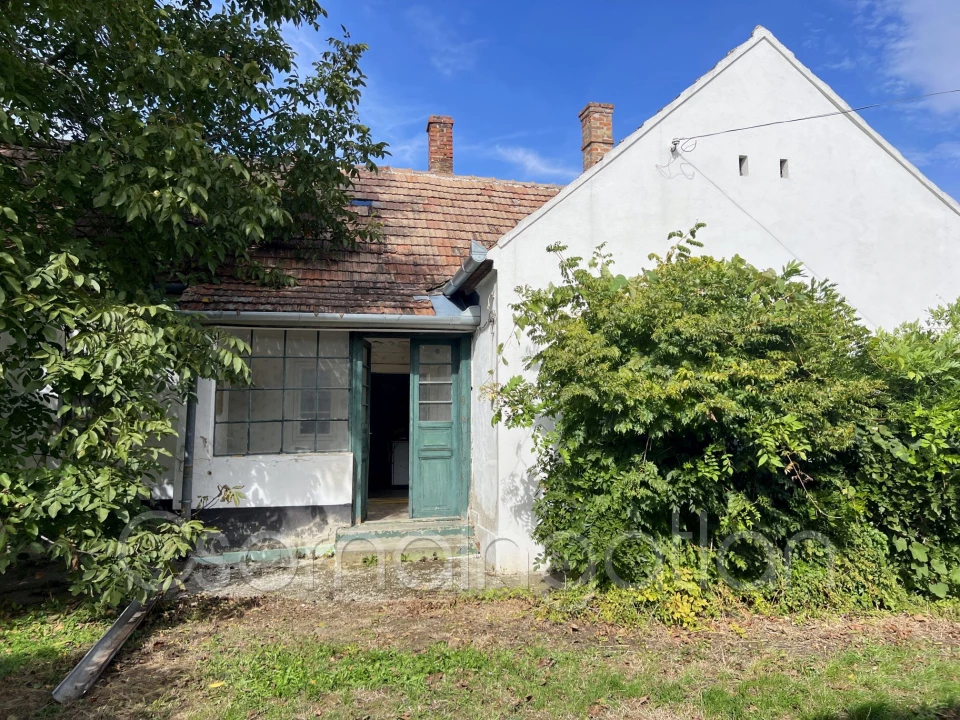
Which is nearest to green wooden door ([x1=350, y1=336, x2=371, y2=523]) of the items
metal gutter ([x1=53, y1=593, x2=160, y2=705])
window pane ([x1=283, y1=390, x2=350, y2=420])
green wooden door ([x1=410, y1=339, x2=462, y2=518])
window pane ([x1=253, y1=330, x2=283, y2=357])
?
window pane ([x1=283, y1=390, x2=350, y2=420])

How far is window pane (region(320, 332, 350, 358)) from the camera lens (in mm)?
7723

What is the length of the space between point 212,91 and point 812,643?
698 centimetres

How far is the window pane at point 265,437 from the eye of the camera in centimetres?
746

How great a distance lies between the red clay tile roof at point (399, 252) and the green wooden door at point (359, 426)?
0.75m

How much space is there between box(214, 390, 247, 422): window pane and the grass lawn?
241 centimetres

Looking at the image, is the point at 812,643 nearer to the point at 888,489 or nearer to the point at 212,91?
the point at 888,489

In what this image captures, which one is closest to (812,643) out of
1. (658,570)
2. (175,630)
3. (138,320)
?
(658,570)

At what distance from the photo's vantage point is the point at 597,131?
1112 centimetres

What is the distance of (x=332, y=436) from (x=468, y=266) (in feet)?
9.06

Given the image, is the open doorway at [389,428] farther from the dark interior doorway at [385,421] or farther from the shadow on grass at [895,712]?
the shadow on grass at [895,712]

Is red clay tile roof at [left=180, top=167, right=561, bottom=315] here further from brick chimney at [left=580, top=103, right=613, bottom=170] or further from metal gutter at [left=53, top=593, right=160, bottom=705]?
metal gutter at [left=53, top=593, right=160, bottom=705]

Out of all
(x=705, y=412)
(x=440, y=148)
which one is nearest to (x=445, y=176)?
(x=440, y=148)

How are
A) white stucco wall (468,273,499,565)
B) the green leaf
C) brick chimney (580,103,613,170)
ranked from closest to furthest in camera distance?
1. the green leaf
2. white stucco wall (468,273,499,565)
3. brick chimney (580,103,613,170)

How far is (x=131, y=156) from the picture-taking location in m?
5.17
